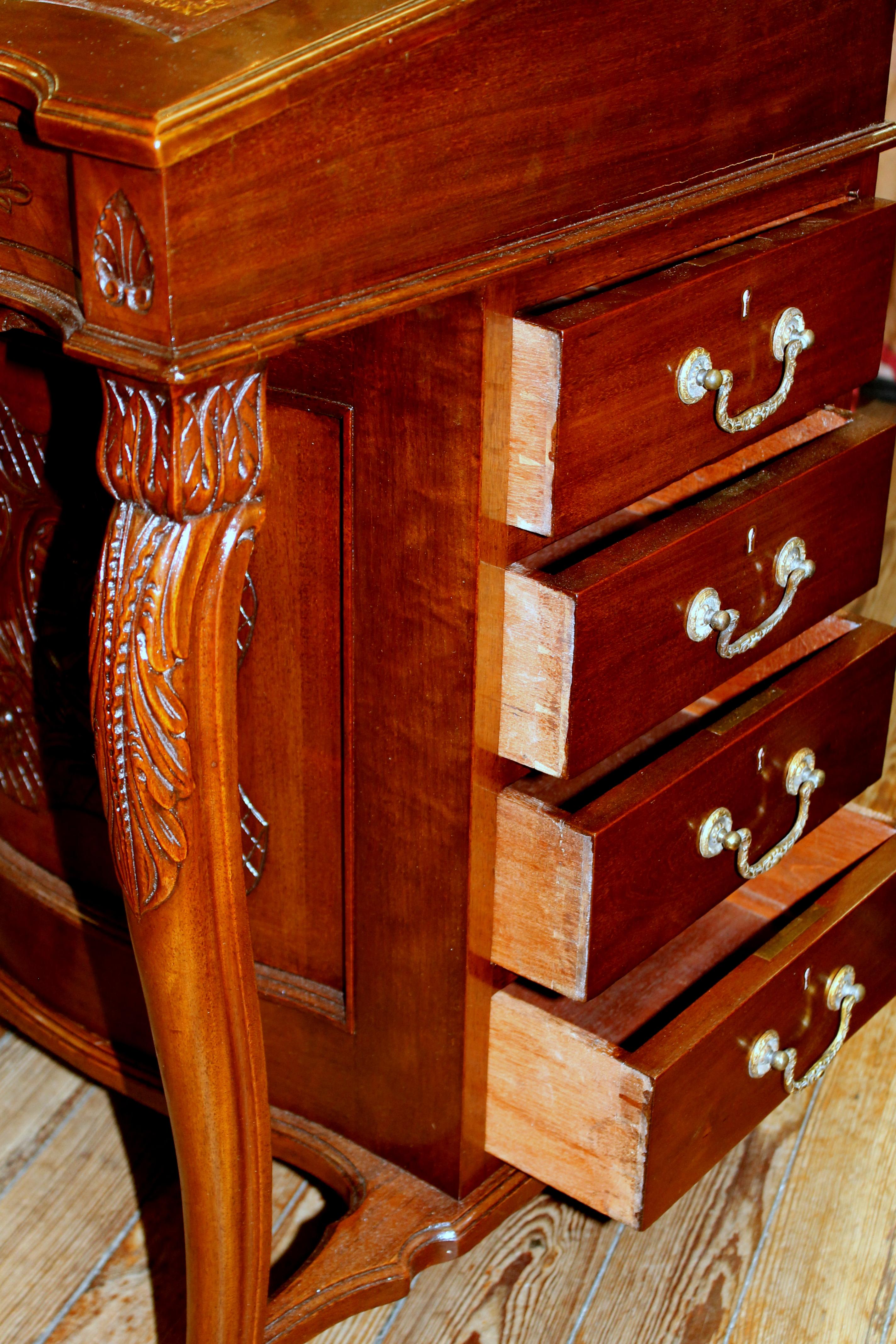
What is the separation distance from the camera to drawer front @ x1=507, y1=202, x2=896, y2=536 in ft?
2.52

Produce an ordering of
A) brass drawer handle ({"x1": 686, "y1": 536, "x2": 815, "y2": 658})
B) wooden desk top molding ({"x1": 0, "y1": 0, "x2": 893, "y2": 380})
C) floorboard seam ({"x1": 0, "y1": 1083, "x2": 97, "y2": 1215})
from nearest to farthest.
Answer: wooden desk top molding ({"x1": 0, "y1": 0, "x2": 893, "y2": 380})
brass drawer handle ({"x1": 686, "y1": 536, "x2": 815, "y2": 658})
floorboard seam ({"x1": 0, "y1": 1083, "x2": 97, "y2": 1215})

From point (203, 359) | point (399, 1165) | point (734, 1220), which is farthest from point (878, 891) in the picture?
point (203, 359)

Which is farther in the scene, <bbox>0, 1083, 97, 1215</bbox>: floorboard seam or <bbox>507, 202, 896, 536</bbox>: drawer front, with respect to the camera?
<bbox>0, 1083, 97, 1215</bbox>: floorboard seam

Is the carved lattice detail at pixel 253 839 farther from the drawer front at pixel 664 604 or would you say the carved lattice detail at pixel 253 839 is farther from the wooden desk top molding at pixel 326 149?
the wooden desk top molding at pixel 326 149

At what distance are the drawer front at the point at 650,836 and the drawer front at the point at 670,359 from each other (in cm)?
16

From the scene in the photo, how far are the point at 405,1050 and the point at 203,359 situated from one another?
20.3 inches

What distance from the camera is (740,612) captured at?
94 centimetres

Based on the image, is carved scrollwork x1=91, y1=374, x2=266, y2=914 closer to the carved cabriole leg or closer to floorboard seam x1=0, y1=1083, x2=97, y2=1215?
the carved cabriole leg

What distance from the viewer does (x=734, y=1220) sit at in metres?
1.09

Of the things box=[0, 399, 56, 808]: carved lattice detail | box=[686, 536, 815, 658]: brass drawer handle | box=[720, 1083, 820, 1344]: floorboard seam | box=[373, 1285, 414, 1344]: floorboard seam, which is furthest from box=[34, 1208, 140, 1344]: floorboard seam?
box=[686, 536, 815, 658]: brass drawer handle

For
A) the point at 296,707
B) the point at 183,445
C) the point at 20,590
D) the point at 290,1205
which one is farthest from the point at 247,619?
the point at 290,1205

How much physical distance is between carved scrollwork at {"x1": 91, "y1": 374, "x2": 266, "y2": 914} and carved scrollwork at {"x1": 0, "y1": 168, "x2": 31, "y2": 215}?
0.27 ft

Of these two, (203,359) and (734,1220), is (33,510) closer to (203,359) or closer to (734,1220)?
(203,359)

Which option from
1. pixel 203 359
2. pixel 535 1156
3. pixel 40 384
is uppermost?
pixel 203 359
